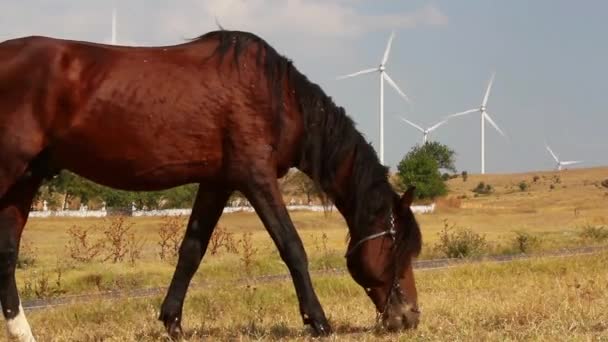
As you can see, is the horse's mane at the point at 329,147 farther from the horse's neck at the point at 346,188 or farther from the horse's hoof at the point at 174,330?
the horse's hoof at the point at 174,330

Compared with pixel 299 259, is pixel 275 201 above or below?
above

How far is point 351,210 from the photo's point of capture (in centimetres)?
763

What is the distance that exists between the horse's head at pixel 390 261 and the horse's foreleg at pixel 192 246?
1266 millimetres

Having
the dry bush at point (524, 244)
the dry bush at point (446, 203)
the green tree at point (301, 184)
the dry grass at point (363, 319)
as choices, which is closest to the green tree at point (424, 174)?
the dry bush at point (446, 203)

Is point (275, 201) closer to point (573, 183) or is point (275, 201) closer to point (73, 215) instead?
point (73, 215)

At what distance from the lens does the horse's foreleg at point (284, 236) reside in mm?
7074

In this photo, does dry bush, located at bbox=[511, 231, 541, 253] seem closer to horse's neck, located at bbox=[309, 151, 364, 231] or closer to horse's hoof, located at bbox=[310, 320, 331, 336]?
horse's neck, located at bbox=[309, 151, 364, 231]

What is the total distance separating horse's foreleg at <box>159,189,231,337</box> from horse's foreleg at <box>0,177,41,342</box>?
1.21 m

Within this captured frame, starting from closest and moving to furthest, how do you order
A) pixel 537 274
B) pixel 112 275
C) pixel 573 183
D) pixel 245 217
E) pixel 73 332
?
pixel 73 332, pixel 537 274, pixel 112 275, pixel 245 217, pixel 573 183

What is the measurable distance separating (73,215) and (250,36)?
73745 millimetres

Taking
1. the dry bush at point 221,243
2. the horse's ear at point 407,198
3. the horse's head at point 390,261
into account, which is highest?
the horse's ear at point 407,198

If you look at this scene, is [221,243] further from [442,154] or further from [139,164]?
[442,154]

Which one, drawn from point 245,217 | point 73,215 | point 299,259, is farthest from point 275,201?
point 73,215

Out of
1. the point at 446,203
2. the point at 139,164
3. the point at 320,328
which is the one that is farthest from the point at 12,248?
the point at 446,203
